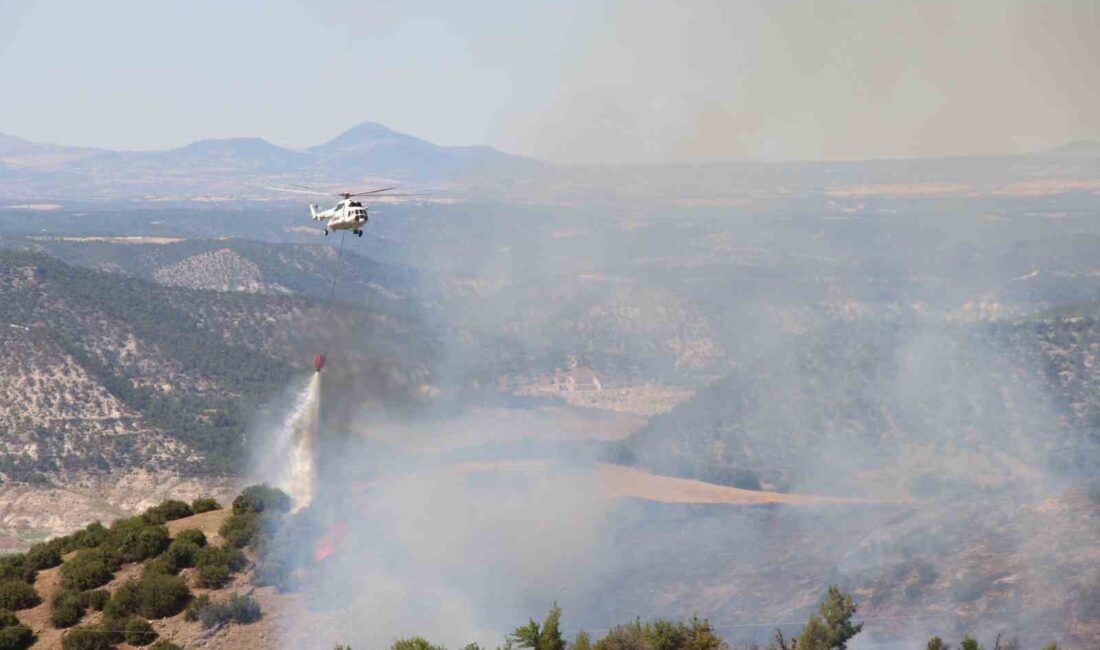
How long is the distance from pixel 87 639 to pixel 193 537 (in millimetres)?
9421

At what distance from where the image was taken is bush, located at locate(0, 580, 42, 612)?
53.1 m

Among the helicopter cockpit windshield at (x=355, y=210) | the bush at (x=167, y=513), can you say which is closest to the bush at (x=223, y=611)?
the bush at (x=167, y=513)

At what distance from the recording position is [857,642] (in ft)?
220

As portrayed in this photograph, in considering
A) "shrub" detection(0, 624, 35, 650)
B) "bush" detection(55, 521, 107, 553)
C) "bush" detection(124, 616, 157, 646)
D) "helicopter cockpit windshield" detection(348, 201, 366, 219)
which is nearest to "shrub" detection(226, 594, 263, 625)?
"bush" detection(124, 616, 157, 646)

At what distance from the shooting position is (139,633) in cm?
5153

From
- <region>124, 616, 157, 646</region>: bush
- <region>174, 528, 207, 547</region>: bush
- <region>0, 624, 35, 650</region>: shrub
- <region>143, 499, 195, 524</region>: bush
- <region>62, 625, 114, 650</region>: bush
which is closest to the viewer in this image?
<region>62, 625, 114, 650</region>: bush

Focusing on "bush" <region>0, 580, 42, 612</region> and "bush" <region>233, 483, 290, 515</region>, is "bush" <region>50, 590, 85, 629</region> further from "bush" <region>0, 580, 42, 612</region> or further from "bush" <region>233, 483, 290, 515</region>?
"bush" <region>233, 483, 290, 515</region>

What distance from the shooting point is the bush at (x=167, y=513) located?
210 ft

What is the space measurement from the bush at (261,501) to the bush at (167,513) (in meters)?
2.53

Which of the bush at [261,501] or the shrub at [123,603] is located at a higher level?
Answer: the bush at [261,501]

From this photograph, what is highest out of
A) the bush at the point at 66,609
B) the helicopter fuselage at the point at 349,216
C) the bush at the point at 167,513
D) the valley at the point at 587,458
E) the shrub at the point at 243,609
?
the helicopter fuselage at the point at 349,216

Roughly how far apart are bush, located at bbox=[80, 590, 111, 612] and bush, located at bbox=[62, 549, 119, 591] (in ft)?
3.51

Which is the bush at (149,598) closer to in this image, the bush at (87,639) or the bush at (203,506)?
the bush at (87,639)

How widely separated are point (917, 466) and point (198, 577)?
77.0m
